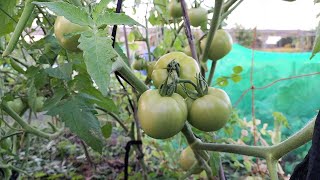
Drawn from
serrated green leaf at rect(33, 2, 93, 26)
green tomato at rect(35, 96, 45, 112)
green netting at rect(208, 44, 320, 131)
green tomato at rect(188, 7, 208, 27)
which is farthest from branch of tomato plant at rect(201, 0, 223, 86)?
green netting at rect(208, 44, 320, 131)

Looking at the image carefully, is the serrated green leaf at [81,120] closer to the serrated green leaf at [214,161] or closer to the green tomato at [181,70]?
the green tomato at [181,70]

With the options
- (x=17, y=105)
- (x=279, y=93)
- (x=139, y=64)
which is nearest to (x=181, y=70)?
(x=139, y=64)

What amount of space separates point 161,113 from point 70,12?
0.73 ft

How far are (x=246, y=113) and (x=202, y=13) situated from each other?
2351mm

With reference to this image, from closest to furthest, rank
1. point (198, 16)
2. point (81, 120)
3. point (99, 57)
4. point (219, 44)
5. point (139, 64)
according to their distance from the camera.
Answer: point (99, 57) → point (81, 120) → point (219, 44) → point (198, 16) → point (139, 64)

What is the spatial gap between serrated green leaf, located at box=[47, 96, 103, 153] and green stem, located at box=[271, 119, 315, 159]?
0.34 meters

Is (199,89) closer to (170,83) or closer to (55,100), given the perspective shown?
(170,83)

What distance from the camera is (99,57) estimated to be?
0.45 metres

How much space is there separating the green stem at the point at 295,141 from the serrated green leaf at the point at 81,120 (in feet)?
1.10


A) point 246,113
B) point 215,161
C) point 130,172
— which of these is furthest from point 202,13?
point 246,113

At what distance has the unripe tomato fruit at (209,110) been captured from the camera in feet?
2.19

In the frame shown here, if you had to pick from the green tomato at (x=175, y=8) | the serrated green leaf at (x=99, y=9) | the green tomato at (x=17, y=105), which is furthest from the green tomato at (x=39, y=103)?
the serrated green leaf at (x=99, y=9)

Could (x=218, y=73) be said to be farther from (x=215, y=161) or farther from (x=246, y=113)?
(x=215, y=161)

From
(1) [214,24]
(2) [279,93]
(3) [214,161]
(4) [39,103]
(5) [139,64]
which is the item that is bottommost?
(2) [279,93]
